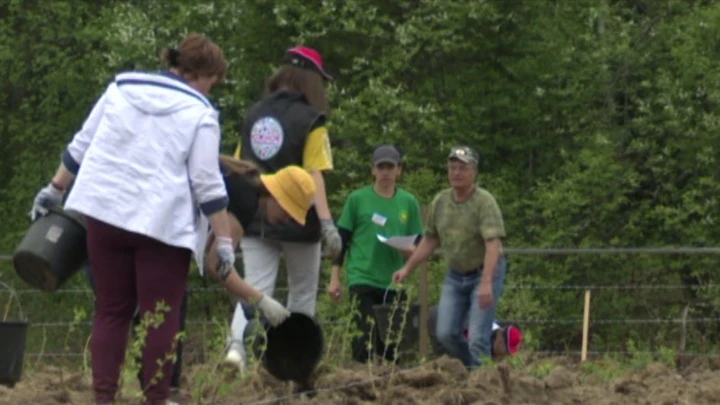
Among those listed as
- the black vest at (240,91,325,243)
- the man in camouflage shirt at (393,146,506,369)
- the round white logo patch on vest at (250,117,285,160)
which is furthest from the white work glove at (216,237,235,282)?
the man in camouflage shirt at (393,146,506,369)

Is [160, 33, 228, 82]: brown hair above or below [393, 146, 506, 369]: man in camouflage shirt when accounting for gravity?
above

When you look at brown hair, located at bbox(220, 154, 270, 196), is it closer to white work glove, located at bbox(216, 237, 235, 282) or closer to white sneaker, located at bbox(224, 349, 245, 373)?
white work glove, located at bbox(216, 237, 235, 282)

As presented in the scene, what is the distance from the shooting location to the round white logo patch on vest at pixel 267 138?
948cm

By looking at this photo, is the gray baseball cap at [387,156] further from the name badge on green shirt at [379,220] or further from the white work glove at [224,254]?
the white work glove at [224,254]

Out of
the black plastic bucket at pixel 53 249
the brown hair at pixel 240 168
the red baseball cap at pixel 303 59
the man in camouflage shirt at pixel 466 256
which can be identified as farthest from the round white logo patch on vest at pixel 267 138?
the black plastic bucket at pixel 53 249

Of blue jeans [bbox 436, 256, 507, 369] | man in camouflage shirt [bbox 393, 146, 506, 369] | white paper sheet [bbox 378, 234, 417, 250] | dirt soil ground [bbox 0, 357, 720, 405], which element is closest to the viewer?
dirt soil ground [bbox 0, 357, 720, 405]

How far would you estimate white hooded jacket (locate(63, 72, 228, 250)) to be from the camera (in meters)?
7.21

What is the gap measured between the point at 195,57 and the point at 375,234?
3.72m

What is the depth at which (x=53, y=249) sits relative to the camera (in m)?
7.58

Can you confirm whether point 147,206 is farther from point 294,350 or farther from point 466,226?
point 466,226

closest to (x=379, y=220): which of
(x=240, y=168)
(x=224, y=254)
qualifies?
(x=240, y=168)

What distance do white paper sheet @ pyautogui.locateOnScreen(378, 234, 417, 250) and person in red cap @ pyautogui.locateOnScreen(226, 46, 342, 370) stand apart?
4.78 feet

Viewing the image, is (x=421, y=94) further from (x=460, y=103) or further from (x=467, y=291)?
(x=467, y=291)

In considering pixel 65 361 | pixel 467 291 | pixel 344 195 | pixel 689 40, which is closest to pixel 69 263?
pixel 467 291
